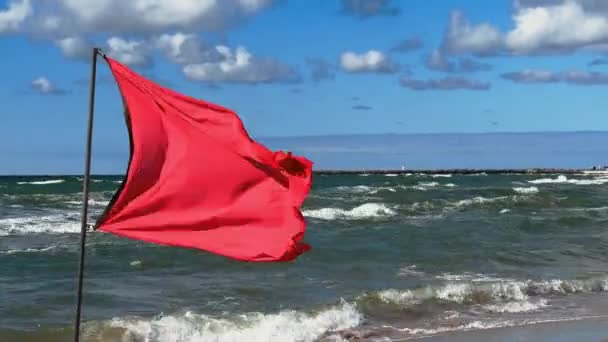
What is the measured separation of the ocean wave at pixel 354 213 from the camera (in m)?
31.9

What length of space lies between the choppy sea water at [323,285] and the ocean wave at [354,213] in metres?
3.73

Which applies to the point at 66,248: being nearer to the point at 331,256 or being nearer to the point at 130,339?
the point at 331,256

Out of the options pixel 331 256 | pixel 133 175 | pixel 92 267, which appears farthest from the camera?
pixel 331 256

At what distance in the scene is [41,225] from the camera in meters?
28.4

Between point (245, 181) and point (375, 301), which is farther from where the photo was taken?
point (375, 301)

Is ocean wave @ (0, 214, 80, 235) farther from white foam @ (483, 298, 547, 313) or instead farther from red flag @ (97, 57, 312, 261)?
red flag @ (97, 57, 312, 261)

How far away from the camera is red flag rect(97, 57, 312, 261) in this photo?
18.7 feet

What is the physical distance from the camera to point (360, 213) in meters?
33.3

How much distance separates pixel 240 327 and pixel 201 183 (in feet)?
21.8

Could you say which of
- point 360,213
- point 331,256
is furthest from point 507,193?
point 331,256

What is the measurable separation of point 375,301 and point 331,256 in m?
5.74

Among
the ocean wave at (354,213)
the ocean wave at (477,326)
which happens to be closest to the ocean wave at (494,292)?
the ocean wave at (477,326)

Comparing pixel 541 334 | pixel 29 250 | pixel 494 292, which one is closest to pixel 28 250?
pixel 29 250

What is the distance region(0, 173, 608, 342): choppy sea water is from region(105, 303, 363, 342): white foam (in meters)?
0.03
